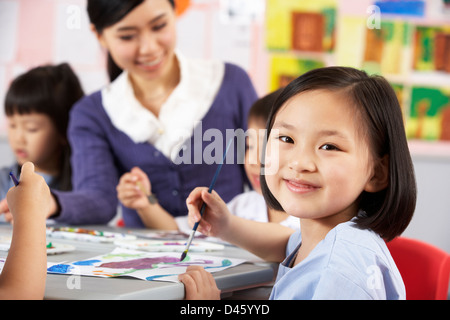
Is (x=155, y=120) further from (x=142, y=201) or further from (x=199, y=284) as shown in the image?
(x=199, y=284)

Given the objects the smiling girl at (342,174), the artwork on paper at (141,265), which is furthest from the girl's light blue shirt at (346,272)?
the artwork on paper at (141,265)

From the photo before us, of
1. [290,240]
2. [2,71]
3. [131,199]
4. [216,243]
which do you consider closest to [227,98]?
[131,199]

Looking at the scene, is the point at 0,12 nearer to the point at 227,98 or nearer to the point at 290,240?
the point at 227,98

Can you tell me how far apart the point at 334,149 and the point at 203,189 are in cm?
23

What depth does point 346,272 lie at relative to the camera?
23.5 inches

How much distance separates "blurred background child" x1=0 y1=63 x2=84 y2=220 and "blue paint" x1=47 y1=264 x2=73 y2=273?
0.92m

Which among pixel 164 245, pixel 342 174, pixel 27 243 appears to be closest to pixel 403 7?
pixel 164 245

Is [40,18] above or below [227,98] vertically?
above

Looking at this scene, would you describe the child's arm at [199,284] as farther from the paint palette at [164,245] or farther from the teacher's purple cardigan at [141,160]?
the teacher's purple cardigan at [141,160]

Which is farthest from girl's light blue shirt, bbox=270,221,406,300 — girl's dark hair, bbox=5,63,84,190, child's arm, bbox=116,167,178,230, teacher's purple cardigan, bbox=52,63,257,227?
girl's dark hair, bbox=5,63,84,190

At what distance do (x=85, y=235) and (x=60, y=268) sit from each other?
0.33 m

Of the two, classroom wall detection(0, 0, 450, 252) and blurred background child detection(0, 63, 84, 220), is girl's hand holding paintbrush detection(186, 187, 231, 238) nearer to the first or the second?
blurred background child detection(0, 63, 84, 220)
